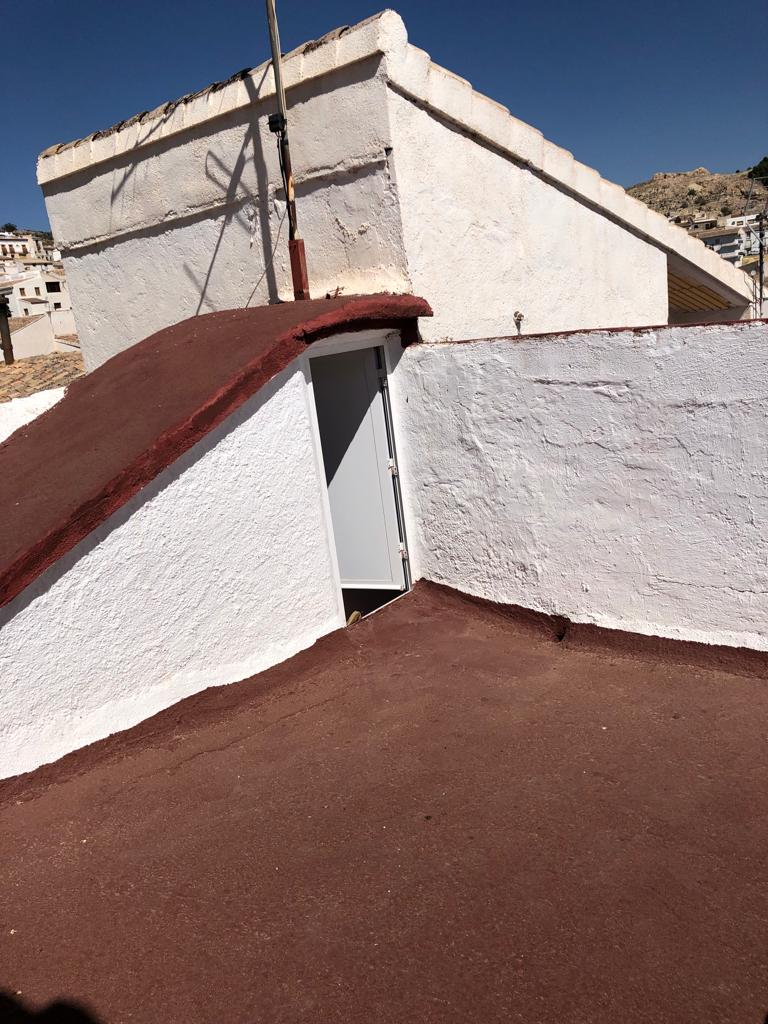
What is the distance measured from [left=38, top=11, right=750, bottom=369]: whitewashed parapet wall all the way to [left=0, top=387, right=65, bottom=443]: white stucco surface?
6.30ft

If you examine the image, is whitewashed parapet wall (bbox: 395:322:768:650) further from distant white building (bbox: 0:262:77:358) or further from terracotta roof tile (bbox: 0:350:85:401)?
distant white building (bbox: 0:262:77:358)

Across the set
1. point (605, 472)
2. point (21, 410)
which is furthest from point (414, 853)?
point (21, 410)

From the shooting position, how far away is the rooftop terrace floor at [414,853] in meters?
2.39

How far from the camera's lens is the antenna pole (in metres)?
5.73

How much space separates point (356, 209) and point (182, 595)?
3.25 m

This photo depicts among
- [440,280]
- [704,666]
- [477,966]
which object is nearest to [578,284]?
[440,280]

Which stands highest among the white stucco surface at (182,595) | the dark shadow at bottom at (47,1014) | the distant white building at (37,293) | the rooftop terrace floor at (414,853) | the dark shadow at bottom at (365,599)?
the distant white building at (37,293)

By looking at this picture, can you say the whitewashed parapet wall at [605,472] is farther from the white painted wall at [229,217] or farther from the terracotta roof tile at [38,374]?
the terracotta roof tile at [38,374]

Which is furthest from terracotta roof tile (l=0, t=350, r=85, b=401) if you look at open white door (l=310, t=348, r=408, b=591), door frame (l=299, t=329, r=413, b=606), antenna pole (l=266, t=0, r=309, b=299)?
door frame (l=299, t=329, r=413, b=606)

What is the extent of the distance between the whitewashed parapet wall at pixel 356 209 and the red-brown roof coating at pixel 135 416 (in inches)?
32.9

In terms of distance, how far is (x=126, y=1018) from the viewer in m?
2.35

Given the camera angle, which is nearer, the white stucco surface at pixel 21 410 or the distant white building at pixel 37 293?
the white stucco surface at pixel 21 410

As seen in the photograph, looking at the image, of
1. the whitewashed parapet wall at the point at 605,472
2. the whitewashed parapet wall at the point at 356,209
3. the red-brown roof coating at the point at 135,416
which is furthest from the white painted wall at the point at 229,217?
the whitewashed parapet wall at the point at 605,472

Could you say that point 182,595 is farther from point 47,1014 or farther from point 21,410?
point 21,410
